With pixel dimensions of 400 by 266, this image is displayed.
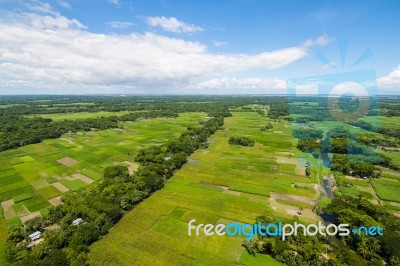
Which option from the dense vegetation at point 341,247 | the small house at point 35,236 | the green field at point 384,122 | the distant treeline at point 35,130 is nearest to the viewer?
the dense vegetation at point 341,247

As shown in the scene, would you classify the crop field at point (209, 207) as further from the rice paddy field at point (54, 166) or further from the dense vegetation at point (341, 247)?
the rice paddy field at point (54, 166)

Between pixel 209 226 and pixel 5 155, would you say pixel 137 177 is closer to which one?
pixel 209 226

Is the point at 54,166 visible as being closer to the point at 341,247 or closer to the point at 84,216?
the point at 84,216

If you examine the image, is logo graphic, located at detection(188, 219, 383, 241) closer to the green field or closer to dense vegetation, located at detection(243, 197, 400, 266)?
dense vegetation, located at detection(243, 197, 400, 266)

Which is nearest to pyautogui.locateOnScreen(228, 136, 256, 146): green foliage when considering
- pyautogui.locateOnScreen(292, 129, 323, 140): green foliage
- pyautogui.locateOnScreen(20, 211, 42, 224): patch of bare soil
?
pyautogui.locateOnScreen(292, 129, 323, 140): green foliage

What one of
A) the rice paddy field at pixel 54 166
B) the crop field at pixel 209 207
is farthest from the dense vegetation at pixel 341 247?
the rice paddy field at pixel 54 166

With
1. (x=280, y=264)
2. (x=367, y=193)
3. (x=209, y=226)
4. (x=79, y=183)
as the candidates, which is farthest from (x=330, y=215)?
(x=79, y=183)

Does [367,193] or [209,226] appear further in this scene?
[367,193]
